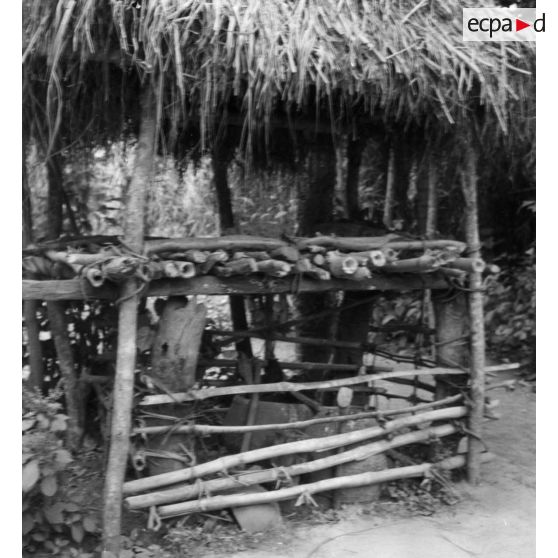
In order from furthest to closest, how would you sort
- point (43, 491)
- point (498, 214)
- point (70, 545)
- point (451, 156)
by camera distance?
point (498, 214), point (451, 156), point (70, 545), point (43, 491)

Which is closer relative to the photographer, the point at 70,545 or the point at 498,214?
the point at 70,545

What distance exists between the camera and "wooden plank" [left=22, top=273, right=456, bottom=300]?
133 inches

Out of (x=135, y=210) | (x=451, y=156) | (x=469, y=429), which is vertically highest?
(x=451, y=156)

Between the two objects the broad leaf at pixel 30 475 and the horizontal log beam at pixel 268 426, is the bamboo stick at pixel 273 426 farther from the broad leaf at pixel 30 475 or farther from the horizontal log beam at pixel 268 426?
the broad leaf at pixel 30 475

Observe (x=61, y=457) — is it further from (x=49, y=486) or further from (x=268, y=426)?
(x=268, y=426)

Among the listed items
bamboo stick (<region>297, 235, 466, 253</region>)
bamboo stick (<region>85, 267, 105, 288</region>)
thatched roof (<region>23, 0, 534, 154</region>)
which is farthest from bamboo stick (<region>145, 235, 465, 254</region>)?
thatched roof (<region>23, 0, 534, 154</region>)

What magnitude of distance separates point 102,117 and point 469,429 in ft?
10.5

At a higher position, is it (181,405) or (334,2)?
(334,2)

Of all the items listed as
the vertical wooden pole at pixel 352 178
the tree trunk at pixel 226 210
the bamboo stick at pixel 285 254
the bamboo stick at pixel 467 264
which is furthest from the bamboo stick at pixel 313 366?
the vertical wooden pole at pixel 352 178

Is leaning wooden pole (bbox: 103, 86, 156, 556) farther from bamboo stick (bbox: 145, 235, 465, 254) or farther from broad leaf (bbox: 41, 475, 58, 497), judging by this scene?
broad leaf (bbox: 41, 475, 58, 497)

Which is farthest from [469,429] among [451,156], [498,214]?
[498,214]

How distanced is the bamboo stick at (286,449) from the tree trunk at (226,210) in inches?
52.5

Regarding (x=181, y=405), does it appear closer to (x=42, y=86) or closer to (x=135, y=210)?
(x=135, y=210)

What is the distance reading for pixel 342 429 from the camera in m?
4.32
